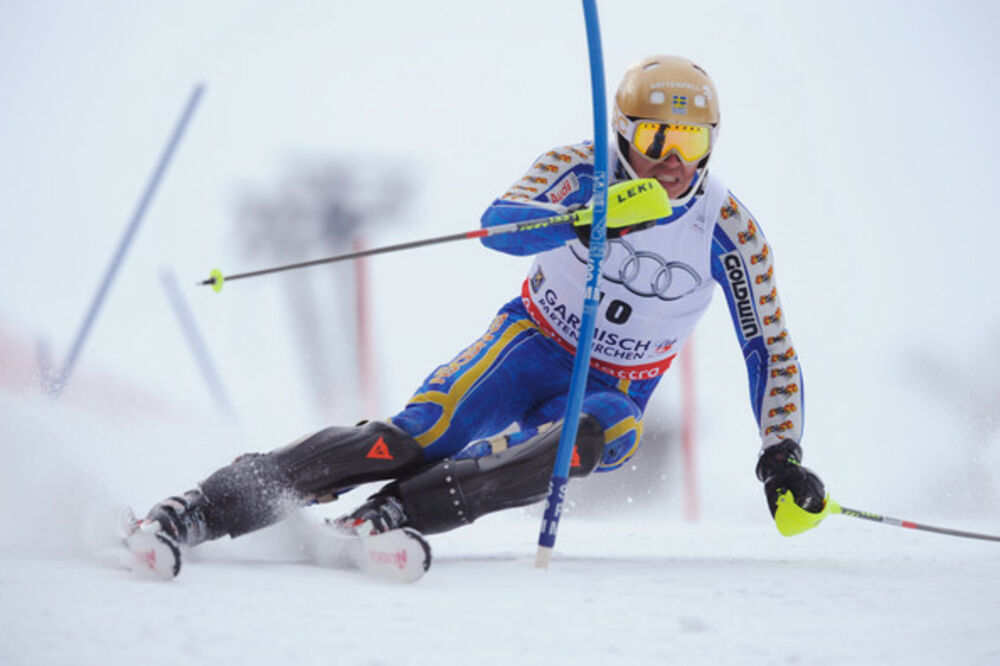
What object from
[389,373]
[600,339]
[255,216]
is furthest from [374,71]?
[600,339]

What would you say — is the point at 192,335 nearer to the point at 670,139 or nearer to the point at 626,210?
the point at 670,139

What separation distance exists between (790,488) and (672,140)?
Result: 746mm

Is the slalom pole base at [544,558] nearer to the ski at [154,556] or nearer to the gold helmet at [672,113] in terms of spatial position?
the ski at [154,556]

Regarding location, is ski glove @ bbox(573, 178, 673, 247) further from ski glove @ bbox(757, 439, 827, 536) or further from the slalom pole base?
ski glove @ bbox(757, 439, 827, 536)

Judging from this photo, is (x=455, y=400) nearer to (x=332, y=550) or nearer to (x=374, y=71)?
(x=332, y=550)

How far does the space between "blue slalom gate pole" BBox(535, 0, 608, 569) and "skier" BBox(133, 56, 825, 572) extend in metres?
0.08

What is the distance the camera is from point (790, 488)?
6.98 ft

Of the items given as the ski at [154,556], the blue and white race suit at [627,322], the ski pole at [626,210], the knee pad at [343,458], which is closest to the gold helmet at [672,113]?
the blue and white race suit at [627,322]

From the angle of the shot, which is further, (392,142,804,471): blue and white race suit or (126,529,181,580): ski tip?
(392,142,804,471): blue and white race suit

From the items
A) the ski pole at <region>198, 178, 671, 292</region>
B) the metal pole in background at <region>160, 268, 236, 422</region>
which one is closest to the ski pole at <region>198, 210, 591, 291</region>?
the ski pole at <region>198, 178, 671, 292</region>

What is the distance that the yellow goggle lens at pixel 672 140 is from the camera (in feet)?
6.80

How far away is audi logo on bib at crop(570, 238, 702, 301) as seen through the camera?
2168mm

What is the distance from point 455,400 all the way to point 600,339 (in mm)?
375

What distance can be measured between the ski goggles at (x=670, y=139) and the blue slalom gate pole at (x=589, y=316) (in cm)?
33
